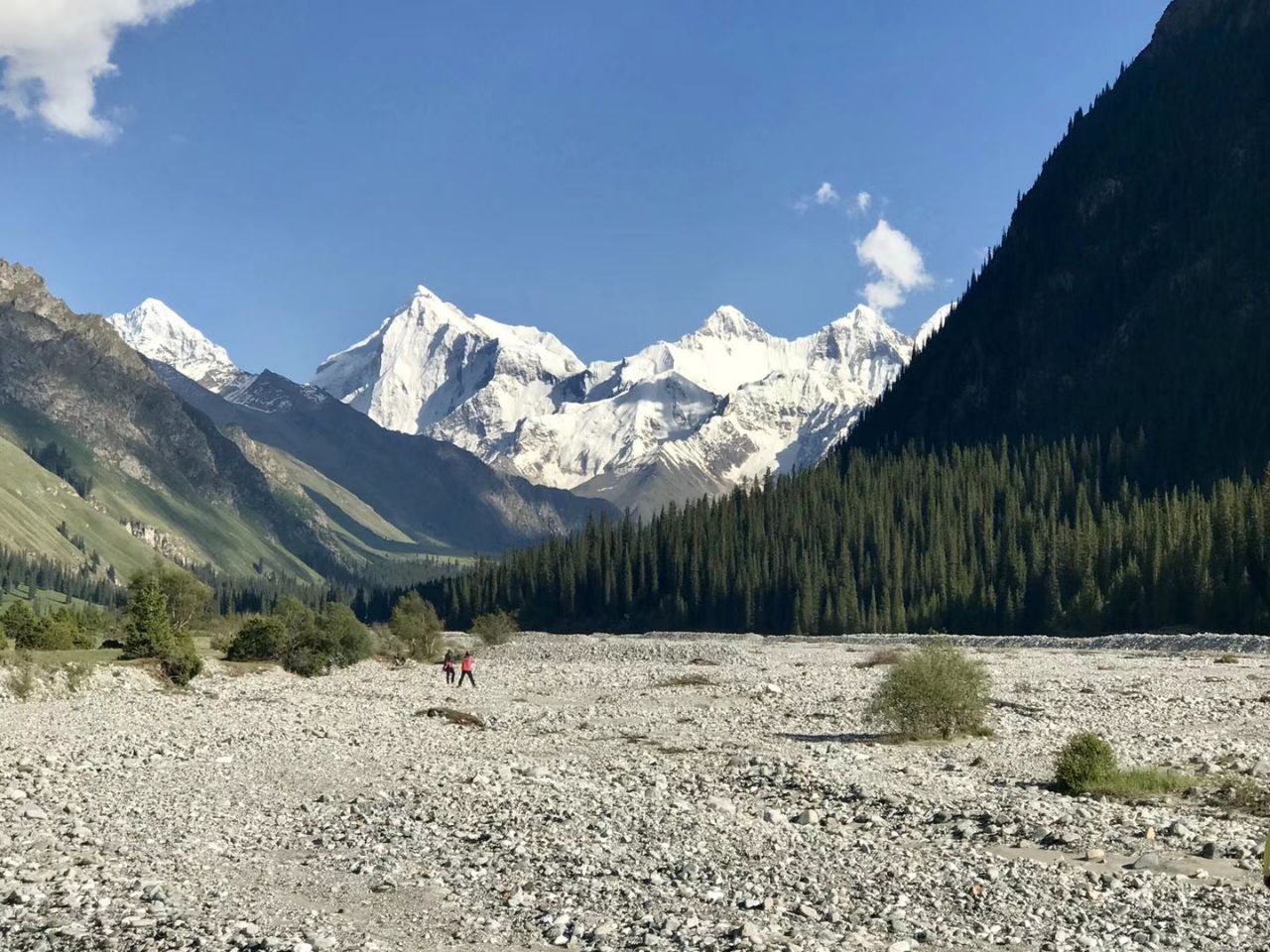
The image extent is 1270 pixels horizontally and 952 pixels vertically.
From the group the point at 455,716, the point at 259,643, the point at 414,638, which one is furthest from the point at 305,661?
the point at 455,716

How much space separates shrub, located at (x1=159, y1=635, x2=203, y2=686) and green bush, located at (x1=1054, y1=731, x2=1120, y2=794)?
1882 inches

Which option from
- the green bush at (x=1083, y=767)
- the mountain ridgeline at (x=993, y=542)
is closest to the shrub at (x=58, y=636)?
the green bush at (x=1083, y=767)

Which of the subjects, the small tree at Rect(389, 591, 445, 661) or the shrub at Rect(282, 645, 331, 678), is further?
the small tree at Rect(389, 591, 445, 661)

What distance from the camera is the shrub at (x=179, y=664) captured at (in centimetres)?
6319

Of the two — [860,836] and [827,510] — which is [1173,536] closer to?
[827,510]

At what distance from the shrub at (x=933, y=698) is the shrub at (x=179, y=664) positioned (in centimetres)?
3897

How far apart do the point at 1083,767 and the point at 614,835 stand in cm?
1231

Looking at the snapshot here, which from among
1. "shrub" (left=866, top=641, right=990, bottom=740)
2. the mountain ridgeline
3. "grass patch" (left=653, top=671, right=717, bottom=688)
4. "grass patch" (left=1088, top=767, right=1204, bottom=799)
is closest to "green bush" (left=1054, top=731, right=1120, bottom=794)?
"grass patch" (left=1088, top=767, right=1204, bottom=799)

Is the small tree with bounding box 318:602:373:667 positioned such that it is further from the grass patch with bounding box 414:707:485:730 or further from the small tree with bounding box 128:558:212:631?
the grass patch with bounding box 414:707:485:730

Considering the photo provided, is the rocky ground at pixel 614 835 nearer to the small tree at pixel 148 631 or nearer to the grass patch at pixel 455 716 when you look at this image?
the grass patch at pixel 455 716

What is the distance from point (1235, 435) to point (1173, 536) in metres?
64.0

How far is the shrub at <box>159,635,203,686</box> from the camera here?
63.2 meters

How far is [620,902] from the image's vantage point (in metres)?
20.5

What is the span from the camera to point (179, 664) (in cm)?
6341
